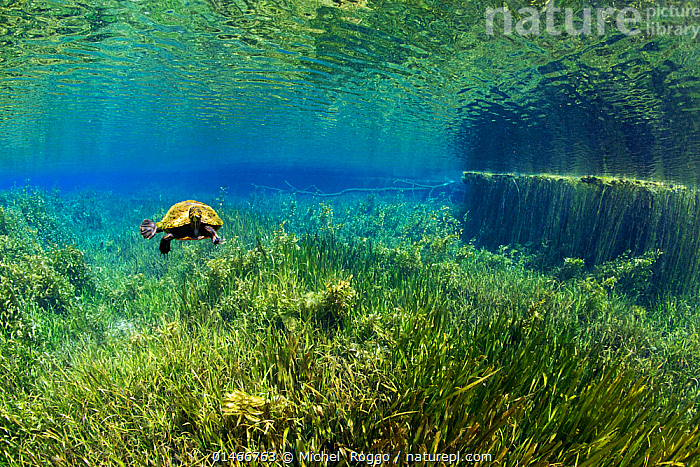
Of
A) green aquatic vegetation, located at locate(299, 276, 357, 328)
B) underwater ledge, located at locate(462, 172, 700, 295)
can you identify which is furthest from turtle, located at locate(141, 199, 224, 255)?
underwater ledge, located at locate(462, 172, 700, 295)

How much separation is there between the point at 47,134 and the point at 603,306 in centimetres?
4167

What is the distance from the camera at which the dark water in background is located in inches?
340

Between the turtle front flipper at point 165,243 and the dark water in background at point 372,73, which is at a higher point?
the dark water in background at point 372,73

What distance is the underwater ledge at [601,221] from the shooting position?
12.0 meters

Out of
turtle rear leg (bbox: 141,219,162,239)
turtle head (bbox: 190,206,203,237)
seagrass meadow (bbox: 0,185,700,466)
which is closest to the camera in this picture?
turtle head (bbox: 190,206,203,237)

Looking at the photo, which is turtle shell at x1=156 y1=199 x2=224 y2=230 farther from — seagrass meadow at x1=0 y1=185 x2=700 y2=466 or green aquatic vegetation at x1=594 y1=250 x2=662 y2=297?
green aquatic vegetation at x1=594 y1=250 x2=662 y2=297

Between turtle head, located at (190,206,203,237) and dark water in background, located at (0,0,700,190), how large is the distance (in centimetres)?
823

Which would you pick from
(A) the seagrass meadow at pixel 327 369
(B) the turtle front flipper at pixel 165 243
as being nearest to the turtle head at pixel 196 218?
(B) the turtle front flipper at pixel 165 243

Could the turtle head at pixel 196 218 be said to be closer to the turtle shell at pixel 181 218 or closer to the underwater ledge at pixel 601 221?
the turtle shell at pixel 181 218

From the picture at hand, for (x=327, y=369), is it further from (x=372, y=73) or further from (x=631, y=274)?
(x=372, y=73)

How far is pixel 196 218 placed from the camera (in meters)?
2.66

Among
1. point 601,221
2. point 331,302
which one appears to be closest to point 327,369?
point 331,302

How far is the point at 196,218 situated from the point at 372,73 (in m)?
13.2

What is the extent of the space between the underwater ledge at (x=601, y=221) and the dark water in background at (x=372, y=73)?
246cm
